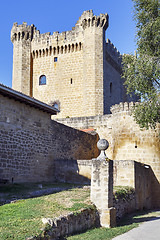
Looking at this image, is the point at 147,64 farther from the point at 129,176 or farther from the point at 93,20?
the point at 93,20

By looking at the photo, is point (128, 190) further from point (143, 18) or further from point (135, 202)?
point (143, 18)

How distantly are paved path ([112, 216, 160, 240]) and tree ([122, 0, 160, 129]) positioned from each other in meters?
5.04

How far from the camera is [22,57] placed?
99.2 feet

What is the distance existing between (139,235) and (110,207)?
53.0 inches

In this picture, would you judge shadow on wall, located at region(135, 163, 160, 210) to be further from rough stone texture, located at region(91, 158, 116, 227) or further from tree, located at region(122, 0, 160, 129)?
rough stone texture, located at region(91, 158, 116, 227)

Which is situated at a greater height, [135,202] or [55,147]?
[55,147]

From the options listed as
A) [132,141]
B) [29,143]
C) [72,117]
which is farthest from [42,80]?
[29,143]

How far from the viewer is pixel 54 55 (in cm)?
2991

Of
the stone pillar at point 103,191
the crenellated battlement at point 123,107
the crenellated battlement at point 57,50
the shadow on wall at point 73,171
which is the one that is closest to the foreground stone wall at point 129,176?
the shadow on wall at point 73,171

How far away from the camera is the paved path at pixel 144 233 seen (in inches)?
306

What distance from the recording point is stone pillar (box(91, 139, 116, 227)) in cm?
891

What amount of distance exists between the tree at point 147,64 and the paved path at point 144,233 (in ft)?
16.5

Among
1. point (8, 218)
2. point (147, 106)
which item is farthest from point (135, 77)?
point (8, 218)

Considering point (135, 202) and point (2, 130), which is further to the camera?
point (135, 202)
